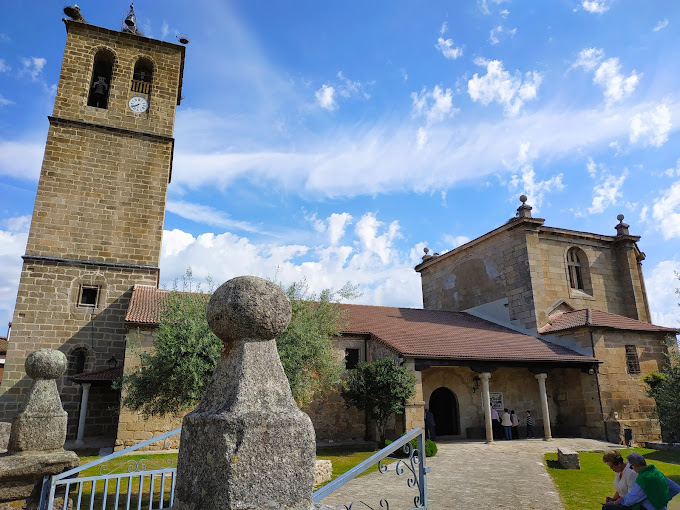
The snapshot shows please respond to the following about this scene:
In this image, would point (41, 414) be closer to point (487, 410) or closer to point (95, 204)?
point (487, 410)

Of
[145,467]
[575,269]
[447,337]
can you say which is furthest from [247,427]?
[575,269]

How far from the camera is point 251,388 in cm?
210

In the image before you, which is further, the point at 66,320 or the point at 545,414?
the point at 545,414

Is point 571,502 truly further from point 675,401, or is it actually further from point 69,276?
point 69,276

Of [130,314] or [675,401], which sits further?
[130,314]

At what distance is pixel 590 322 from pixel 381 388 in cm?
952

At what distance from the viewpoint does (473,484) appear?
337 inches

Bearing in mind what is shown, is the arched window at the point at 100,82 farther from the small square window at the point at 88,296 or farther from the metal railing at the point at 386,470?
the metal railing at the point at 386,470

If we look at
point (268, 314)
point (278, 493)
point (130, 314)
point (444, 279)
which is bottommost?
point (278, 493)

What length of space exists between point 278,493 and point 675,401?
12258 mm

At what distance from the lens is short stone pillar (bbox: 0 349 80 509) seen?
4.26 meters

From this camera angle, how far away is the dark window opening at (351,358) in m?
16.8

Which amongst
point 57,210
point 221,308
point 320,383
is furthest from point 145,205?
point 221,308

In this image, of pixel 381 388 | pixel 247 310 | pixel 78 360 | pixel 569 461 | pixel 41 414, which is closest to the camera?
pixel 247 310
